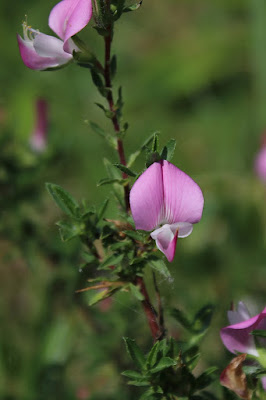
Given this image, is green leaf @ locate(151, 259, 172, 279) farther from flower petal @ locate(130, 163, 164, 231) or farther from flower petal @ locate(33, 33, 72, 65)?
flower petal @ locate(33, 33, 72, 65)

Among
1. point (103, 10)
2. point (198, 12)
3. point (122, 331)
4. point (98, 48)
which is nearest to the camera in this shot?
point (103, 10)

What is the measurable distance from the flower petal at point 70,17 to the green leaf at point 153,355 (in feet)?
1.29

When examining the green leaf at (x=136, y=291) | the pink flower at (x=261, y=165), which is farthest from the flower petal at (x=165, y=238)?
the pink flower at (x=261, y=165)

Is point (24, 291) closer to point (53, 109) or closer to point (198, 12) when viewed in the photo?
point (53, 109)

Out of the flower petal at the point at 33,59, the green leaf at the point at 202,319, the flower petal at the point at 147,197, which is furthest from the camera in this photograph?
the green leaf at the point at 202,319

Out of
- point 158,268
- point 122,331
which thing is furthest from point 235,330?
point 122,331

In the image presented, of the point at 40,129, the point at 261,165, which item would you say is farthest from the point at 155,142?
the point at 261,165

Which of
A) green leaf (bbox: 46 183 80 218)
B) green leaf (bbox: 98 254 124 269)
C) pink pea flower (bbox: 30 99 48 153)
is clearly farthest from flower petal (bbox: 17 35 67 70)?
pink pea flower (bbox: 30 99 48 153)

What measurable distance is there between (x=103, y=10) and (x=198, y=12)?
262 cm

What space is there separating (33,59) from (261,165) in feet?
4.93

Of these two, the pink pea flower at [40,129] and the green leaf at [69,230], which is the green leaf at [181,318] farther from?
the pink pea flower at [40,129]

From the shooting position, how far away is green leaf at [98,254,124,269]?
2.55ft

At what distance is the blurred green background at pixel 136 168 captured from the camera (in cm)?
147

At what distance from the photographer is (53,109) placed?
2.68 m
